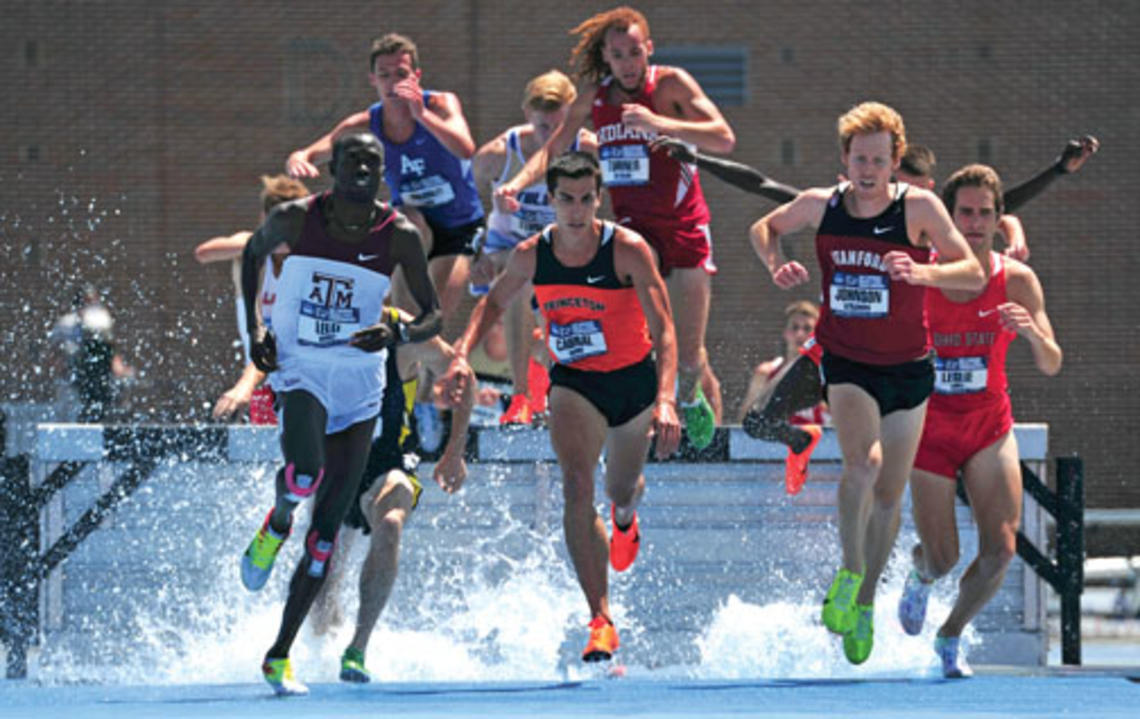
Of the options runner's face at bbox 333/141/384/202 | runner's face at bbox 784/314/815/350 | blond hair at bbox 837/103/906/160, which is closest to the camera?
runner's face at bbox 333/141/384/202

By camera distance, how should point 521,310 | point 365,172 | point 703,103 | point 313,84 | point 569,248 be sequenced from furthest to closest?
point 313,84
point 521,310
point 703,103
point 569,248
point 365,172

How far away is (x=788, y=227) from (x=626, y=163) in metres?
1.24

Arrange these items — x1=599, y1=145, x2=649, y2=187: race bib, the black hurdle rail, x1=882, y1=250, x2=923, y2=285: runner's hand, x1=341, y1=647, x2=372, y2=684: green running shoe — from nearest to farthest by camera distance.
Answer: x1=882, y1=250, x2=923, y2=285: runner's hand < x1=341, y1=647, x2=372, y2=684: green running shoe < x1=599, y1=145, x2=649, y2=187: race bib < the black hurdle rail

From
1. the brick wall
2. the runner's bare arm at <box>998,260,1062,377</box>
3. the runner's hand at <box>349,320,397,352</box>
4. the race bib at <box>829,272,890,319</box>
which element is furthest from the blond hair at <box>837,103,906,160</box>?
the brick wall

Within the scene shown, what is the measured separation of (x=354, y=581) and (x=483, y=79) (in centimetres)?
1144

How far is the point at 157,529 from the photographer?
9.22 metres

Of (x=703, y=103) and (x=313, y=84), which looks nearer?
(x=703, y=103)

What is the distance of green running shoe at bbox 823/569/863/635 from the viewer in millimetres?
7574

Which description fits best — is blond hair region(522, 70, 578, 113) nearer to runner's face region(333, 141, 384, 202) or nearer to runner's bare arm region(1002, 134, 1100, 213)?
runner's bare arm region(1002, 134, 1100, 213)

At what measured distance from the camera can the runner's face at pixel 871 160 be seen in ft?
24.7

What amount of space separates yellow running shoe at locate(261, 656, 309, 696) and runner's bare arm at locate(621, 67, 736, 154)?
2.79 metres

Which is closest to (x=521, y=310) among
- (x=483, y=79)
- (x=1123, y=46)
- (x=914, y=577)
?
(x=914, y=577)

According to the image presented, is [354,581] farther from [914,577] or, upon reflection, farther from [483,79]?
[483,79]

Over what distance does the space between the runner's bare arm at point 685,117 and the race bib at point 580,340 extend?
1.02 metres
